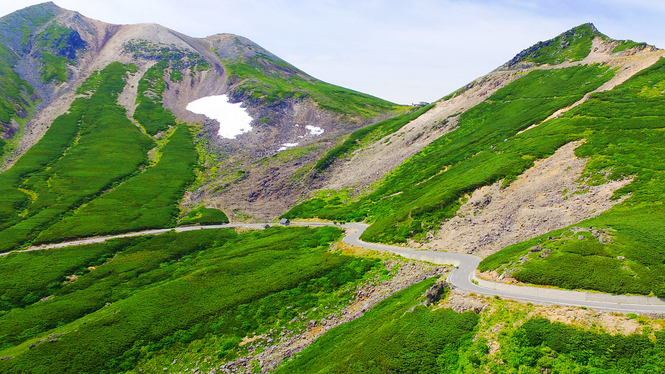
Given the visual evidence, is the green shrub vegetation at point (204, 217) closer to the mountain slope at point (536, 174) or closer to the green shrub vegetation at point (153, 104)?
the mountain slope at point (536, 174)

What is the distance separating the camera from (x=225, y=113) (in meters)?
162

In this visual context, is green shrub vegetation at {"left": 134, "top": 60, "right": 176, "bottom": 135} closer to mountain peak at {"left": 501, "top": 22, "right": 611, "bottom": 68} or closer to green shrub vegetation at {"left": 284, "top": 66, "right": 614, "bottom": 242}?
green shrub vegetation at {"left": 284, "top": 66, "right": 614, "bottom": 242}

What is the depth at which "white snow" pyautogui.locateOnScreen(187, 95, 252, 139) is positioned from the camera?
148125 mm

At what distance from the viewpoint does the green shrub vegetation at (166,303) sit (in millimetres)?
41656

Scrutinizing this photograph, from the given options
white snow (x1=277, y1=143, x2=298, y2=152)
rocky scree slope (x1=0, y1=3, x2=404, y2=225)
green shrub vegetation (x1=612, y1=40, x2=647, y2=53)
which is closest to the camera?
green shrub vegetation (x1=612, y1=40, x2=647, y2=53)

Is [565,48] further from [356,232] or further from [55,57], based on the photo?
[55,57]

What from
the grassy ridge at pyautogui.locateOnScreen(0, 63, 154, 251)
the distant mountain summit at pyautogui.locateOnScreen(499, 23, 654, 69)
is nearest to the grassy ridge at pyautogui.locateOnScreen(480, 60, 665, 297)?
the distant mountain summit at pyautogui.locateOnScreen(499, 23, 654, 69)

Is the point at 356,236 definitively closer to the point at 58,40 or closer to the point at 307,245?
the point at 307,245

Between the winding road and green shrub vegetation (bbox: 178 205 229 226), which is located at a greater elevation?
the winding road

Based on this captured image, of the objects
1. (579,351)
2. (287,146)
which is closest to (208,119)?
(287,146)

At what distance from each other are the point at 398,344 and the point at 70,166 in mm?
120975

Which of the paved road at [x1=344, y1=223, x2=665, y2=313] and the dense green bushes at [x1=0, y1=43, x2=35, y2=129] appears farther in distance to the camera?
the dense green bushes at [x1=0, y1=43, x2=35, y2=129]

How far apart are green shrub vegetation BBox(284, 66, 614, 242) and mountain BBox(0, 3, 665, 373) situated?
0.62 m

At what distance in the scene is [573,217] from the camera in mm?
46375
